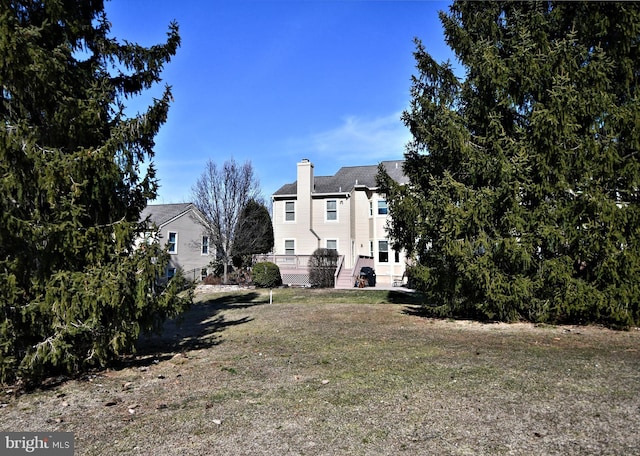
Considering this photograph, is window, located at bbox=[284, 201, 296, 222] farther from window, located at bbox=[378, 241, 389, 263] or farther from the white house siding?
window, located at bbox=[378, 241, 389, 263]

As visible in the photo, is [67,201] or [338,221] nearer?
[67,201]

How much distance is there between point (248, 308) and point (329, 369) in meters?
8.96

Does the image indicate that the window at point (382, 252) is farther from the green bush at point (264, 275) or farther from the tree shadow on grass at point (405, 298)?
the tree shadow on grass at point (405, 298)

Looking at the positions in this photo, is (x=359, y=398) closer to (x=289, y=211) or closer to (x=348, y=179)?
(x=289, y=211)

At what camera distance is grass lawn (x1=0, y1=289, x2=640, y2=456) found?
11.7 feet

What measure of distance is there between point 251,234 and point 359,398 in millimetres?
21915

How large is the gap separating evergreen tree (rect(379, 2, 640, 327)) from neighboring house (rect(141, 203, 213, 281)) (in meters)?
19.7

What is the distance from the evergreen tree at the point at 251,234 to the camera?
2517 centimetres

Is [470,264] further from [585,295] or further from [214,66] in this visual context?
[214,66]

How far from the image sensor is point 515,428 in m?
3.78

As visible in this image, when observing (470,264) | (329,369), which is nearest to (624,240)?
(470,264)

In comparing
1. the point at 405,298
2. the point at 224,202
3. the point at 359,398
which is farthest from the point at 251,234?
the point at 359,398

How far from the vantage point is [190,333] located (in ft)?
32.9

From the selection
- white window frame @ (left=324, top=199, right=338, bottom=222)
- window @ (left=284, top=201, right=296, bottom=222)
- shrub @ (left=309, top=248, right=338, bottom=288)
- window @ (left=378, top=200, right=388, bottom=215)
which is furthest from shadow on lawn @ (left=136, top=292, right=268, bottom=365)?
window @ (left=378, top=200, right=388, bottom=215)
